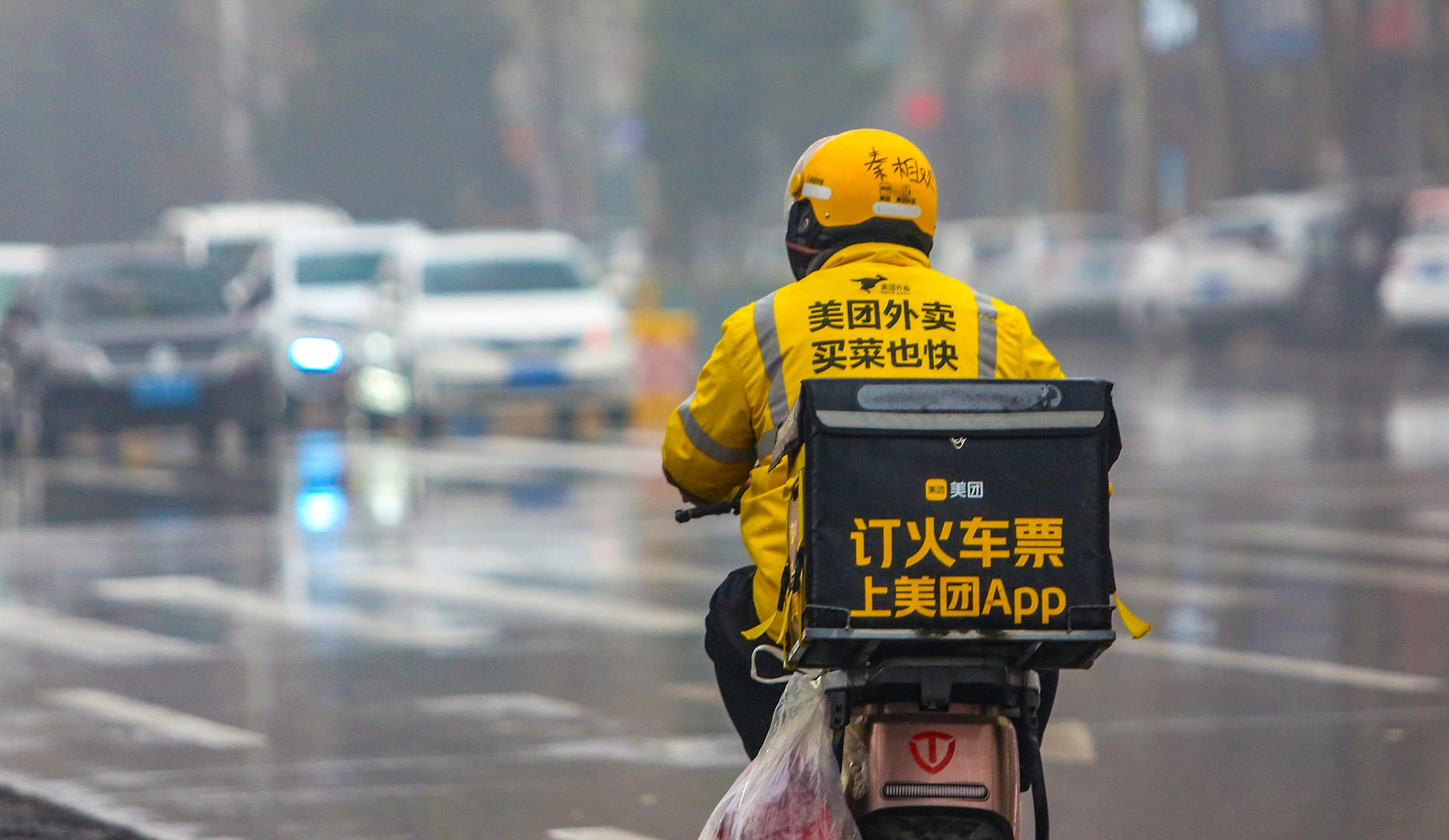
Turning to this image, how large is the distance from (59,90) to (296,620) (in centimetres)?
4283

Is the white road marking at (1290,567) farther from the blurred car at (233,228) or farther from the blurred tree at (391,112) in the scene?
the blurred tree at (391,112)

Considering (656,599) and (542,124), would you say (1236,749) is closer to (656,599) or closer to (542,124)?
(656,599)

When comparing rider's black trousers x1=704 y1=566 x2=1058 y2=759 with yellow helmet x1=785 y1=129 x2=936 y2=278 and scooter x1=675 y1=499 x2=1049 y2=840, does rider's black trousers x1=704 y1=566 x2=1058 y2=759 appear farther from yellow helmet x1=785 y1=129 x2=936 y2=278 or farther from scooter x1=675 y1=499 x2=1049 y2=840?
yellow helmet x1=785 y1=129 x2=936 y2=278

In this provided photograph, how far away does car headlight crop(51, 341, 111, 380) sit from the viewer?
1952cm

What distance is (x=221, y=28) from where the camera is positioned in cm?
5688

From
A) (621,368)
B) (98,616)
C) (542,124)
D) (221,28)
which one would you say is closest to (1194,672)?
(98,616)

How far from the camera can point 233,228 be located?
3041cm

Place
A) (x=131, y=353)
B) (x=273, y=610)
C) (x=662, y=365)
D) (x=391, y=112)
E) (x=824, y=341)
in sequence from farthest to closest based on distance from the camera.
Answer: (x=391, y=112)
(x=662, y=365)
(x=131, y=353)
(x=273, y=610)
(x=824, y=341)

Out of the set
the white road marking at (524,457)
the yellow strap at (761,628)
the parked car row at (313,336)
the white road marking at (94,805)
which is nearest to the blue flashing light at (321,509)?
the white road marking at (524,457)

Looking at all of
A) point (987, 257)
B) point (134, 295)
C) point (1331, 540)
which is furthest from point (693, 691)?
point (987, 257)

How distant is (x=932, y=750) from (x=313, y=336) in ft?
65.2

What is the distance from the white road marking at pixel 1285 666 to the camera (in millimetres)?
8742

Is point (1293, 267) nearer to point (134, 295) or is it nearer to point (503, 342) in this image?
point (503, 342)

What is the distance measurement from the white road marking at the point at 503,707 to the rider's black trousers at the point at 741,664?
3.87m
